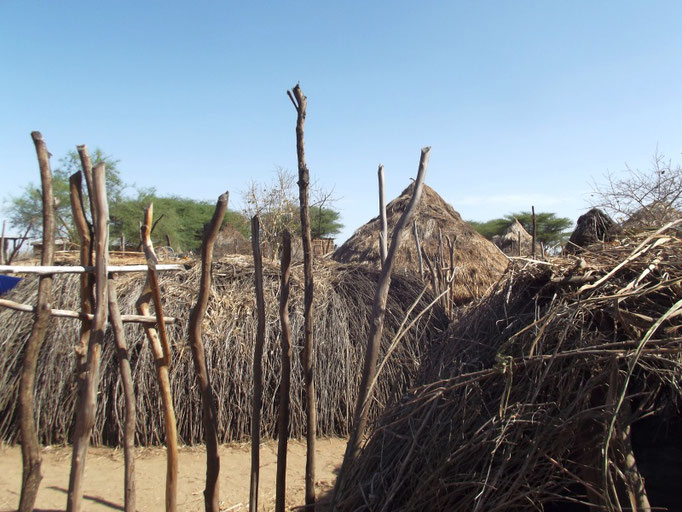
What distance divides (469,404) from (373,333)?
3.16 ft

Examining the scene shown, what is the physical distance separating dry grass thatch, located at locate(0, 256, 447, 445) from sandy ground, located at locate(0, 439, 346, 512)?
26cm

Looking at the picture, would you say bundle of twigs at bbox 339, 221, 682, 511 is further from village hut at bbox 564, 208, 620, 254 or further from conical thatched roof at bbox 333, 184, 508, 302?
conical thatched roof at bbox 333, 184, 508, 302

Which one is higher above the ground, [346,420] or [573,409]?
[573,409]

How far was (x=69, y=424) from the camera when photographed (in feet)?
20.8

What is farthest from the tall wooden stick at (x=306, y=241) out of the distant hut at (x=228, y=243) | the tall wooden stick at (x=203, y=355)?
the distant hut at (x=228, y=243)

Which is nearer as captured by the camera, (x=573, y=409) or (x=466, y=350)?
(x=573, y=409)

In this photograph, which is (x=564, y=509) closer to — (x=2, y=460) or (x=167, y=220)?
(x=2, y=460)

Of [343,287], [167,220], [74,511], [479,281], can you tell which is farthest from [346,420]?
[167,220]

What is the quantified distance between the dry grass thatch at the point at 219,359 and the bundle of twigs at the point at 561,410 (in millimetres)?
3425

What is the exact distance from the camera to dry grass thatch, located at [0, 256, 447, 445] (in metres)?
6.29

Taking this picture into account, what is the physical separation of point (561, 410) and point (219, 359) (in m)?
→ 4.95

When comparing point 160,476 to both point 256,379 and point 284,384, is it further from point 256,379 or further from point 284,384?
point 284,384

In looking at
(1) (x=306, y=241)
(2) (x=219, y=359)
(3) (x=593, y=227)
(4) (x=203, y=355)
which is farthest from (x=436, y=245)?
(4) (x=203, y=355)

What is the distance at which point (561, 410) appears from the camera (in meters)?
2.20
